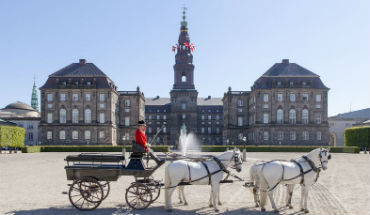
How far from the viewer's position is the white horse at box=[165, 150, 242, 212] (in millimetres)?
11555

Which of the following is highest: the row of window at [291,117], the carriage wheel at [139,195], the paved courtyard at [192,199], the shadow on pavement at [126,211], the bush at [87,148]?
the row of window at [291,117]

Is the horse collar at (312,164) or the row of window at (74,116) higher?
the row of window at (74,116)

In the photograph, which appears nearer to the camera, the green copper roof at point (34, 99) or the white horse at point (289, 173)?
the white horse at point (289, 173)

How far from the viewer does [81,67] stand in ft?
253

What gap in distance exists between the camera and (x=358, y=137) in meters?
64.1

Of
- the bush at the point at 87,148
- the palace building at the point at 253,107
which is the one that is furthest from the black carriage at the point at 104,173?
the palace building at the point at 253,107

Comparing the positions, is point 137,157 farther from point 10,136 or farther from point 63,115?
point 63,115

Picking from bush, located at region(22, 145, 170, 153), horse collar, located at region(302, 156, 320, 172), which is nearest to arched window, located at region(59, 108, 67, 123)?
bush, located at region(22, 145, 170, 153)

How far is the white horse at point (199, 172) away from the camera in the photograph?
11555 millimetres

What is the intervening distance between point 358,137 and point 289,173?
60.4 meters

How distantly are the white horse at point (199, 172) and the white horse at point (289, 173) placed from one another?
89cm

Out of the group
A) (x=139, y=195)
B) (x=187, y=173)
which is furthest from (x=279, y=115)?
(x=139, y=195)

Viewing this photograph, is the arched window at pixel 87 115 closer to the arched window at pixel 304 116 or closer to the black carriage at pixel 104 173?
the arched window at pixel 304 116

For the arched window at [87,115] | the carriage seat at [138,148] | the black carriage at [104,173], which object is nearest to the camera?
the black carriage at [104,173]
